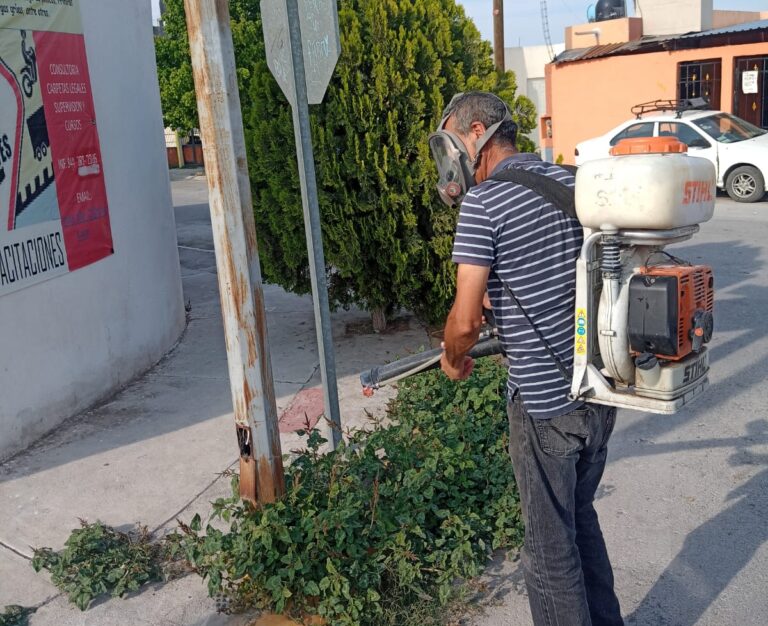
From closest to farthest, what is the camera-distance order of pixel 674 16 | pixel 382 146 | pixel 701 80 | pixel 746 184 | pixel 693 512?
1. pixel 693 512
2. pixel 382 146
3. pixel 746 184
4. pixel 701 80
5. pixel 674 16

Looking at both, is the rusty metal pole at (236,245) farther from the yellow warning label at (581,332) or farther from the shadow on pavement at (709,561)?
the shadow on pavement at (709,561)

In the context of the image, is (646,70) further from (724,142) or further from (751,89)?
(724,142)

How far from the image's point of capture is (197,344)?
7059mm

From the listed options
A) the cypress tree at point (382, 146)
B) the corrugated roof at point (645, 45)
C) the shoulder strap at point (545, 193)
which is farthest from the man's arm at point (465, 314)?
the corrugated roof at point (645, 45)

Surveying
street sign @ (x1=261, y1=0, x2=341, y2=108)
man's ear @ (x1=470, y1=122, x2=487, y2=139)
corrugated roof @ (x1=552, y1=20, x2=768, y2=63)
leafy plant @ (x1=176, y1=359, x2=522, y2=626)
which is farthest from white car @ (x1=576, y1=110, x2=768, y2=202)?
man's ear @ (x1=470, y1=122, x2=487, y2=139)

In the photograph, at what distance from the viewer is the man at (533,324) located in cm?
258

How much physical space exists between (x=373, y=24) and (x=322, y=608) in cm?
438

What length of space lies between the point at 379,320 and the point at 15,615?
4.20 m

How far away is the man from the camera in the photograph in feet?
8.48

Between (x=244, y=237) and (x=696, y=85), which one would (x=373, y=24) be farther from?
(x=696, y=85)

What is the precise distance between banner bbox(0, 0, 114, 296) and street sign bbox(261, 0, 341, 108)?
1.82 m

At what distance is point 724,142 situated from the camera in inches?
560

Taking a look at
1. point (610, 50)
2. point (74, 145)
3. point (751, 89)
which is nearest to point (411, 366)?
point (74, 145)

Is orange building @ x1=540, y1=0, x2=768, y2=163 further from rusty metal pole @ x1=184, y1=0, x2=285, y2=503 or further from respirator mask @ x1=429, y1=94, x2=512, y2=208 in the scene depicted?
respirator mask @ x1=429, y1=94, x2=512, y2=208
